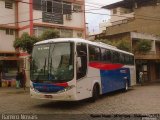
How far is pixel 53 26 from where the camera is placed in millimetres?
35062

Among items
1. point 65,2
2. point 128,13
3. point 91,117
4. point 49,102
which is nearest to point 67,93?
point 91,117

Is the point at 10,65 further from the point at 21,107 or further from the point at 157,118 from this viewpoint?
the point at 157,118

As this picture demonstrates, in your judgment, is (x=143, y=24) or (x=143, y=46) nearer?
(x=143, y=46)

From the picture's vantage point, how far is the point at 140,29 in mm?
48531

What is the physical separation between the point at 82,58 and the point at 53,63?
1.65m

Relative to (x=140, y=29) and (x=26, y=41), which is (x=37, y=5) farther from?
(x=140, y=29)

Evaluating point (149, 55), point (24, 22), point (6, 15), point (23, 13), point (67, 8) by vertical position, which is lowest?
point (149, 55)

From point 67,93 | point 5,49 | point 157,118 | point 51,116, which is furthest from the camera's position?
point 5,49

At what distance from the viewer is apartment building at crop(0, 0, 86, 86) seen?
33.4m

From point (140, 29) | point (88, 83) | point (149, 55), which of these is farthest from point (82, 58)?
point (140, 29)

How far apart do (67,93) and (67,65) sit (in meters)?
1.27

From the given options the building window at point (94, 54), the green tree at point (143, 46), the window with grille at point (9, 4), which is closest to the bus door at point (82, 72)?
the building window at point (94, 54)

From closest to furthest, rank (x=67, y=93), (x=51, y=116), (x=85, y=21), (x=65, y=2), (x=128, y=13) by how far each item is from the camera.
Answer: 1. (x=51, y=116)
2. (x=67, y=93)
3. (x=65, y=2)
4. (x=85, y=21)
5. (x=128, y=13)

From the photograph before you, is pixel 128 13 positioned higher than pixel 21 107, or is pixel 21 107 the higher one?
pixel 128 13
